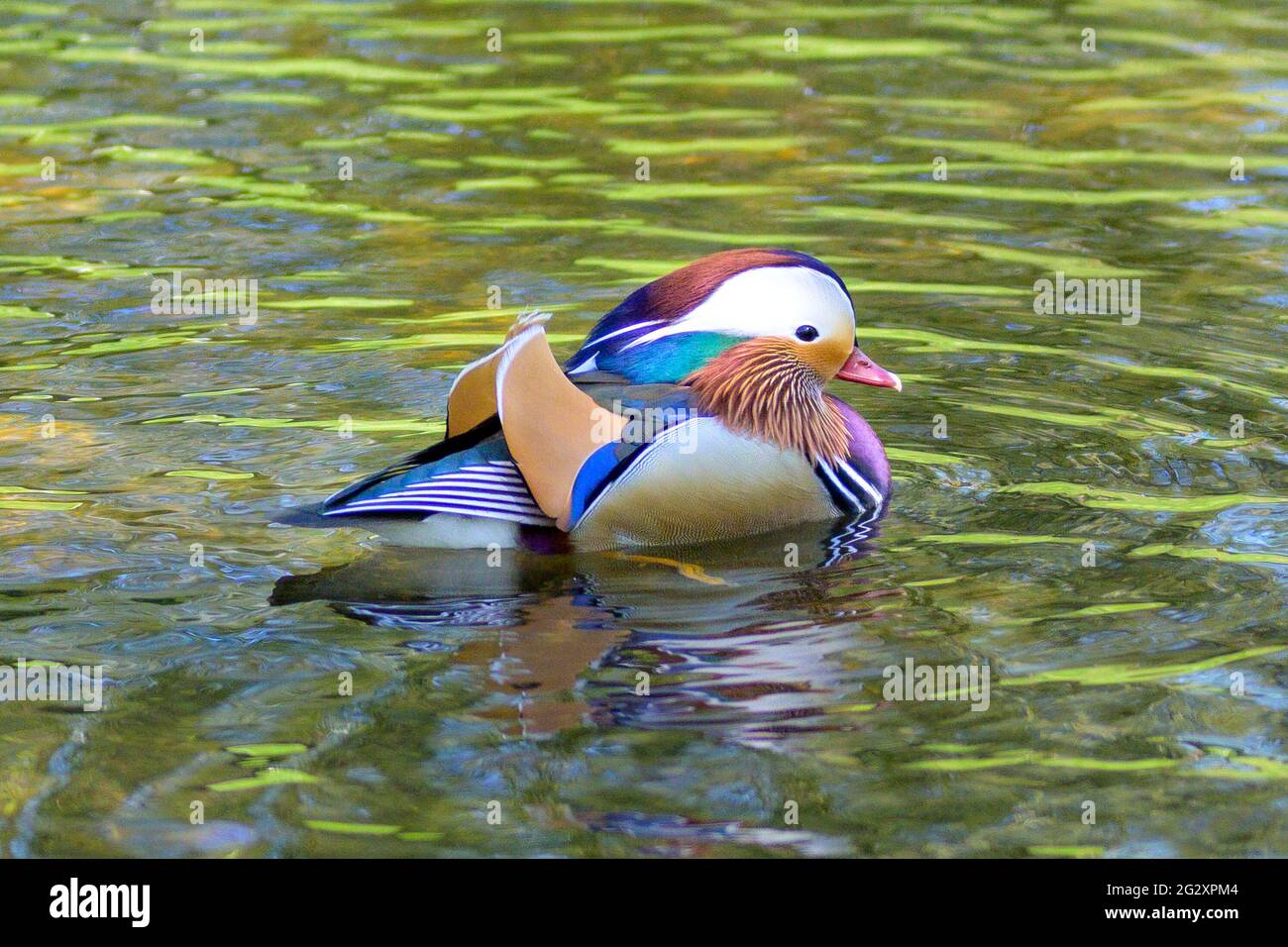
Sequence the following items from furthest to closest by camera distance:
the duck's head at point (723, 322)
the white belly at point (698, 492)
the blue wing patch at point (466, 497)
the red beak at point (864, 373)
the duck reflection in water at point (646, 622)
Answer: the red beak at point (864, 373) < the duck's head at point (723, 322) < the white belly at point (698, 492) < the blue wing patch at point (466, 497) < the duck reflection in water at point (646, 622)

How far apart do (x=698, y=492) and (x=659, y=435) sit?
254 millimetres

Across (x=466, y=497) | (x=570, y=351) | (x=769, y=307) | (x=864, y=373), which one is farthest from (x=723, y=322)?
(x=570, y=351)

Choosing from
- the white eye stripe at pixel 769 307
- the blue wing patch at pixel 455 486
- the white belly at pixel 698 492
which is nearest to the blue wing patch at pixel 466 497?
the blue wing patch at pixel 455 486

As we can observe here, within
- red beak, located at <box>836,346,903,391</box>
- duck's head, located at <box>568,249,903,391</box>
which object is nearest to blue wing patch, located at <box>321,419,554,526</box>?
duck's head, located at <box>568,249,903,391</box>

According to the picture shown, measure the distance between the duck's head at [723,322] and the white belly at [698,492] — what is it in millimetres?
270

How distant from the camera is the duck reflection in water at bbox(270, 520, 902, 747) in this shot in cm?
495

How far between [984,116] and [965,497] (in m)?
5.64

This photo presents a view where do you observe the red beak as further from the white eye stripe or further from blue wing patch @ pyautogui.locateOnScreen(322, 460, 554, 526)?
blue wing patch @ pyautogui.locateOnScreen(322, 460, 554, 526)

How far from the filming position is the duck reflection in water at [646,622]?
4949 mm

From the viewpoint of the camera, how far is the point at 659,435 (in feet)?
19.4

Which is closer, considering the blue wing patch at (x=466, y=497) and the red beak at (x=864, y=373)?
Result: the blue wing patch at (x=466, y=497)

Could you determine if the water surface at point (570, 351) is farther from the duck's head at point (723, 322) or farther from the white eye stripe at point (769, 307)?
the white eye stripe at point (769, 307)

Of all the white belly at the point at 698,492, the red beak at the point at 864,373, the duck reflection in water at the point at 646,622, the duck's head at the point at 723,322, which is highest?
the duck's head at the point at 723,322
